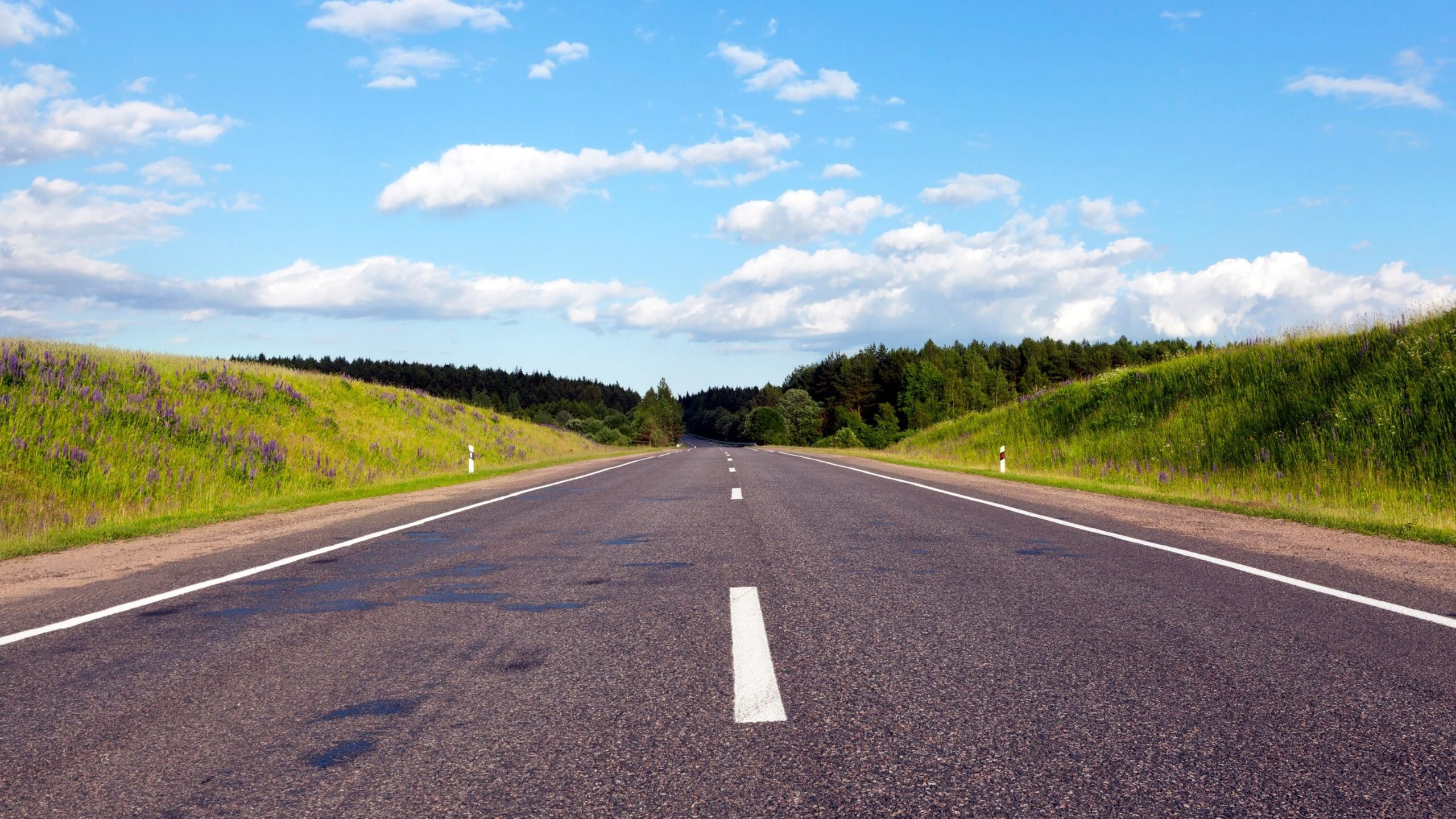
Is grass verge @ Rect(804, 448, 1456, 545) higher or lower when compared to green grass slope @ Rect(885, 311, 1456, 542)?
lower

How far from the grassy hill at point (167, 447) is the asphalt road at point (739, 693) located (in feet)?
20.0

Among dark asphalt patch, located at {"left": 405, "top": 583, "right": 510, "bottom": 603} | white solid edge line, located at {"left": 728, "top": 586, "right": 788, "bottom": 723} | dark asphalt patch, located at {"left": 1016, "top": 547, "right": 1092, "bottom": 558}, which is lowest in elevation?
dark asphalt patch, located at {"left": 405, "top": 583, "right": 510, "bottom": 603}

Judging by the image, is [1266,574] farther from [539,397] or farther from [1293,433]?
[539,397]

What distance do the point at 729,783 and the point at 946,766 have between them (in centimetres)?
73

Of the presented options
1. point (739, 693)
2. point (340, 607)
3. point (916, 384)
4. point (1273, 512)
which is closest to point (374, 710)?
point (739, 693)

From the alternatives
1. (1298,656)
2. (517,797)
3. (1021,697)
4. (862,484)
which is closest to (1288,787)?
(1021,697)

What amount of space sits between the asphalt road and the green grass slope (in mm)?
6149

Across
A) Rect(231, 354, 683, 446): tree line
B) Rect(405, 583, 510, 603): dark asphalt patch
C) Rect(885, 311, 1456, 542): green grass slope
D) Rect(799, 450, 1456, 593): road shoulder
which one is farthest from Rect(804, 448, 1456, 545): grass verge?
Rect(231, 354, 683, 446): tree line

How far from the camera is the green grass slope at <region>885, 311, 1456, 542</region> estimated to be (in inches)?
464

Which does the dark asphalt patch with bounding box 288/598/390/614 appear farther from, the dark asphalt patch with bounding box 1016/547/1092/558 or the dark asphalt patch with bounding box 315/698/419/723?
the dark asphalt patch with bounding box 1016/547/1092/558

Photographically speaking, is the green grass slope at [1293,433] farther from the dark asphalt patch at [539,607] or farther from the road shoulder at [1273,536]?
the dark asphalt patch at [539,607]

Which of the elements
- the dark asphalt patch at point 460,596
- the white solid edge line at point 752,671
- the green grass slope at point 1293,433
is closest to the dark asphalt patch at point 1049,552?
the white solid edge line at point 752,671

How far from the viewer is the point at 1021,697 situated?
344cm

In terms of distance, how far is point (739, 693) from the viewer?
11.5 ft
